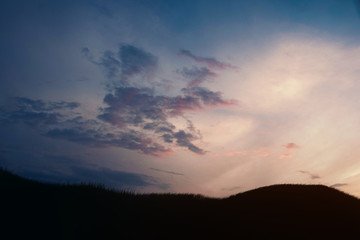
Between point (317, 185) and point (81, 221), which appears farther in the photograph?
point (317, 185)

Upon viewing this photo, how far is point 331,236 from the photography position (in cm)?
1703

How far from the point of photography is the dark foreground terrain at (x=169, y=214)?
1684 centimetres

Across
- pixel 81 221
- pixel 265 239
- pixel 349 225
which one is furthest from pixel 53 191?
pixel 349 225

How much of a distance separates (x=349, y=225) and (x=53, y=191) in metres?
20.0

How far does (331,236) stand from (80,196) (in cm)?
1627

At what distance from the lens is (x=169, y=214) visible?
19328mm

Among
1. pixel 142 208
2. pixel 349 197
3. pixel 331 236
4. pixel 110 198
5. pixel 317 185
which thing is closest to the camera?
pixel 331 236

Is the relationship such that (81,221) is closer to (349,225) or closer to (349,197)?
(349,225)

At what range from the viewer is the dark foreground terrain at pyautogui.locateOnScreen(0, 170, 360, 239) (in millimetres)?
16844

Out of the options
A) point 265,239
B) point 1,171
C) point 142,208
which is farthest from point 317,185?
point 1,171

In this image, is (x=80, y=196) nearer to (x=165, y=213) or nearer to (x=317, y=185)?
(x=165, y=213)

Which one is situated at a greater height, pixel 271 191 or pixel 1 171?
pixel 271 191

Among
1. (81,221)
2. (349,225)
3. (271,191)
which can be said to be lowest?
(81,221)

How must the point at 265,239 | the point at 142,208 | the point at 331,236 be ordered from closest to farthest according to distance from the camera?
the point at 265,239 → the point at 331,236 → the point at 142,208
